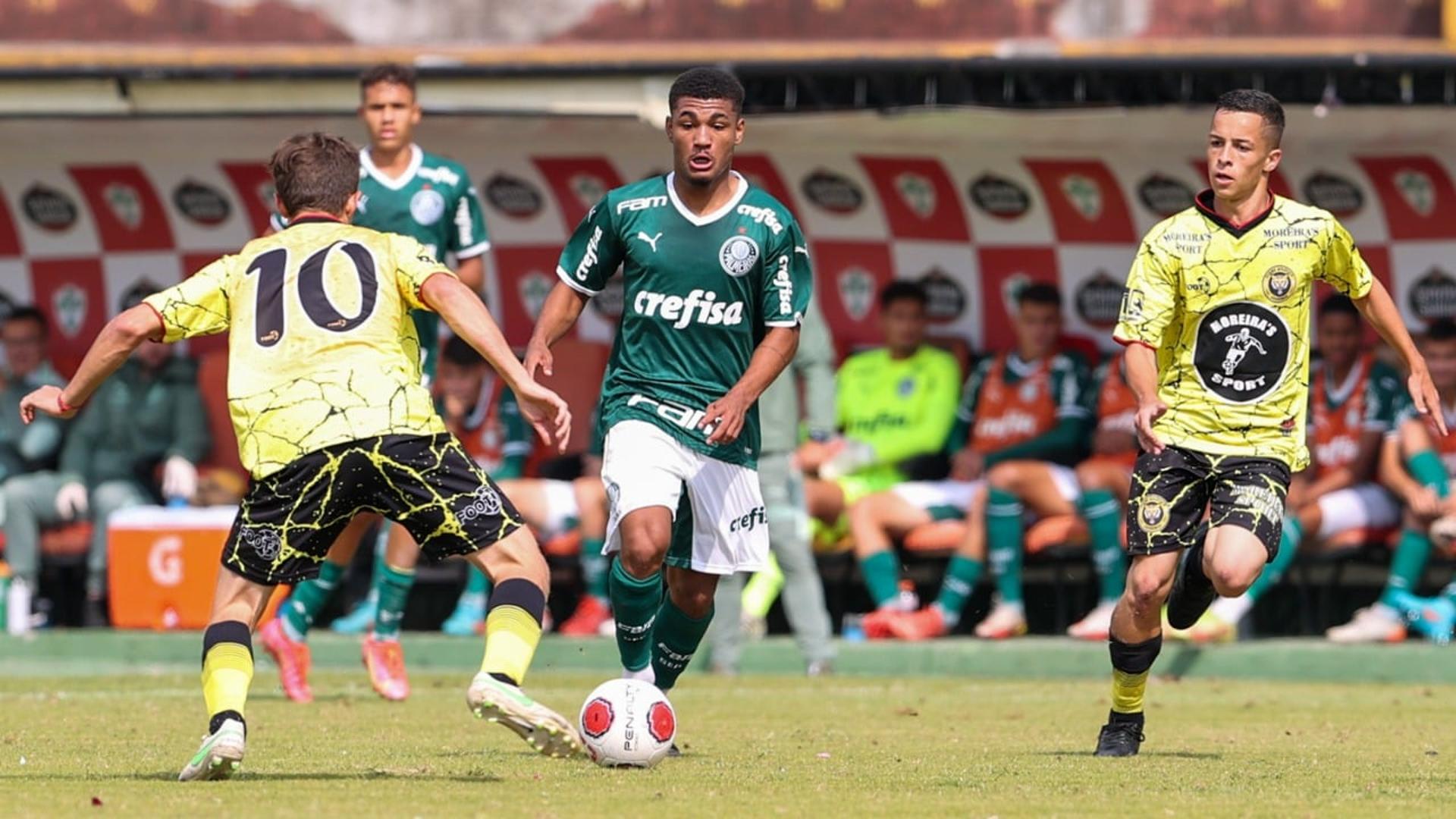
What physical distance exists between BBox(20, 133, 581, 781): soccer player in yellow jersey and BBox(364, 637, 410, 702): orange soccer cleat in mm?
3413

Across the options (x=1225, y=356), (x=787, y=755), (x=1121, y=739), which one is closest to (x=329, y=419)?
(x=787, y=755)

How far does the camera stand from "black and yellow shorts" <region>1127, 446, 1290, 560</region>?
8023 mm

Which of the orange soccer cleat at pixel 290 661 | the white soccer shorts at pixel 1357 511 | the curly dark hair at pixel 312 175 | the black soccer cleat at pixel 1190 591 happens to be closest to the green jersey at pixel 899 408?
the white soccer shorts at pixel 1357 511

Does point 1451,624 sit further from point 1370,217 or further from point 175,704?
point 175,704

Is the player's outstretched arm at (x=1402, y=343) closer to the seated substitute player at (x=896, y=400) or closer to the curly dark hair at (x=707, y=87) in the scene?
the curly dark hair at (x=707, y=87)

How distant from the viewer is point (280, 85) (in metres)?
13.2

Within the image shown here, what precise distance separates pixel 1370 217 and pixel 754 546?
22.7 feet

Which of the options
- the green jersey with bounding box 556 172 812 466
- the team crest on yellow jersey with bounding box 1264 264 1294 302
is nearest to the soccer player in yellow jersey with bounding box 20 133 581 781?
the green jersey with bounding box 556 172 812 466

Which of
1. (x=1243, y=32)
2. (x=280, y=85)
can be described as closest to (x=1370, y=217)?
(x=1243, y=32)

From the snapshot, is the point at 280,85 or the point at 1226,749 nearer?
the point at 1226,749

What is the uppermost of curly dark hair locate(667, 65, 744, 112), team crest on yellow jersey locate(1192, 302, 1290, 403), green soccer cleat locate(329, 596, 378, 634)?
curly dark hair locate(667, 65, 744, 112)

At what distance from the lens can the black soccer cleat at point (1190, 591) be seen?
8.24 meters

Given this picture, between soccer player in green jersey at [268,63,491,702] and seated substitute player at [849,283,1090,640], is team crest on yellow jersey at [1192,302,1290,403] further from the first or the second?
seated substitute player at [849,283,1090,640]

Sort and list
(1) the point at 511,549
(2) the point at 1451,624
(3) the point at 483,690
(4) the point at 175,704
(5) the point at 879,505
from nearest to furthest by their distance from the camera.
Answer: (3) the point at 483,690 → (1) the point at 511,549 → (4) the point at 175,704 → (2) the point at 1451,624 → (5) the point at 879,505
